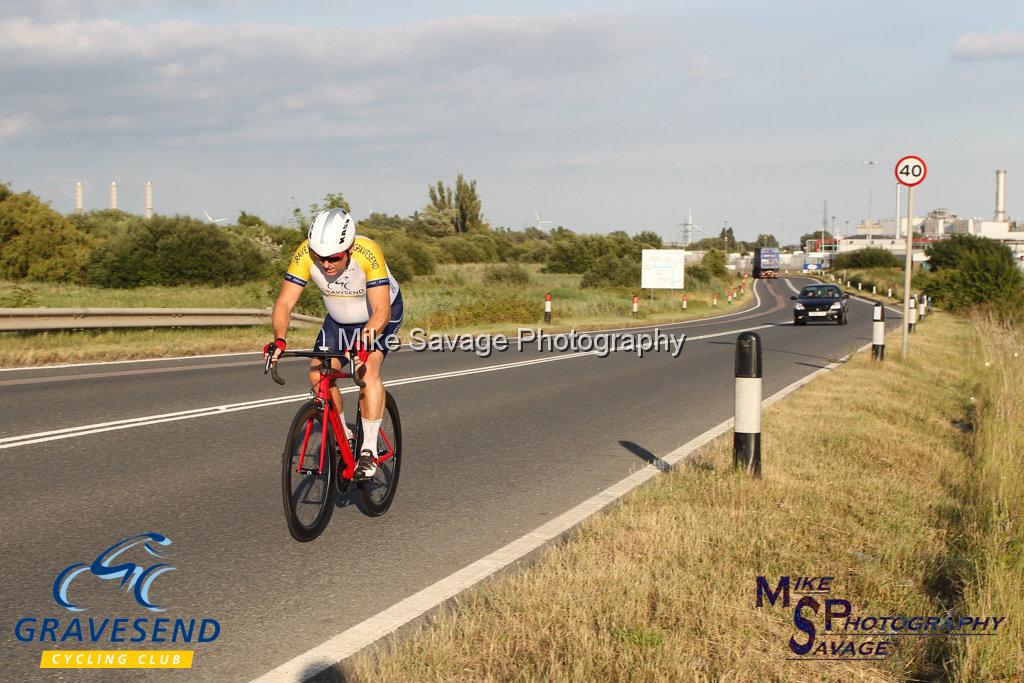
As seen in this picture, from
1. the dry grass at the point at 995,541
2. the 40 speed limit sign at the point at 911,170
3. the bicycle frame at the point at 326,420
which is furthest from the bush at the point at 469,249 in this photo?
the bicycle frame at the point at 326,420

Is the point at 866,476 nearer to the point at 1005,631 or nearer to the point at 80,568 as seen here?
the point at 1005,631

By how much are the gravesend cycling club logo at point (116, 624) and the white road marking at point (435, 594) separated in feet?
1.51

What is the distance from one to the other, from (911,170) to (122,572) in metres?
14.5

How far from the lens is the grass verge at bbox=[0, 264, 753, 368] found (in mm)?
14593

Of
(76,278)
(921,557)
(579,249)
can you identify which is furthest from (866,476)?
(579,249)

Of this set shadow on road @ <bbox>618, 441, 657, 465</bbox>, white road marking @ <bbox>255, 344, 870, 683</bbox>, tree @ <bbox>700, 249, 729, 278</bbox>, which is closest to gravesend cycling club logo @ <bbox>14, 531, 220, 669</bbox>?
white road marking @ <bbox>255, 344, 870, 683</bbox>

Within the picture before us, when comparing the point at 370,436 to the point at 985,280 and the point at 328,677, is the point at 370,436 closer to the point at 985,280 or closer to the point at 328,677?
the point at 328,677

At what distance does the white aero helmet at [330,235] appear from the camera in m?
4.69

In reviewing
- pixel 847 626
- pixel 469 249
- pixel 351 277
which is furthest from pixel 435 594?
pixel 469 249

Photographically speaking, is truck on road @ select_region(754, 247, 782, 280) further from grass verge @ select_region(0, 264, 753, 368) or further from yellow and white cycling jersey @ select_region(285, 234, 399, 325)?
yellow and white cycling jersey @ select_region(285, 234, 399, 325)

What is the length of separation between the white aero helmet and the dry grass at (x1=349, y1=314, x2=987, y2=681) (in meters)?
1.92

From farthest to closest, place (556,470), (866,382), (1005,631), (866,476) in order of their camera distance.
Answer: (866,382) < (556,470) < (866,476) < (1005,631)

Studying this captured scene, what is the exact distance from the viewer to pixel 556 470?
6984 mm

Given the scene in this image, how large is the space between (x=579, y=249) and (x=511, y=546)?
90.9 metres
